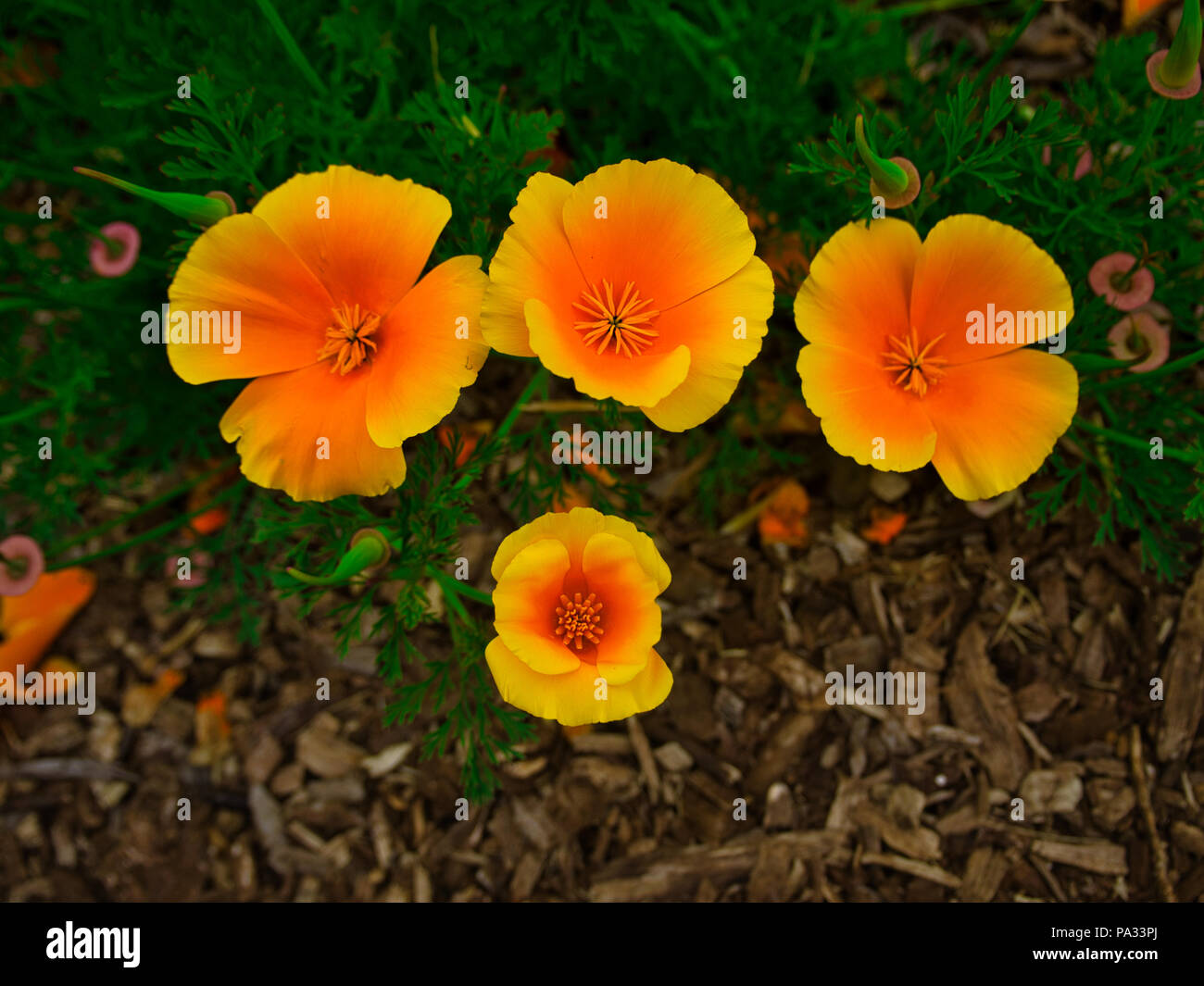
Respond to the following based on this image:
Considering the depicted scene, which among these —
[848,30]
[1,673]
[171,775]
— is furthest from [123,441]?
[848,30]

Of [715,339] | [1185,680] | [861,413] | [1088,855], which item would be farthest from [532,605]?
[1185,680]

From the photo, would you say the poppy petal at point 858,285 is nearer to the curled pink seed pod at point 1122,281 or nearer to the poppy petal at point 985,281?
the poppy petal at point 985,281

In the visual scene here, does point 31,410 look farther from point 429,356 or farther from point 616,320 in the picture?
point 616,320

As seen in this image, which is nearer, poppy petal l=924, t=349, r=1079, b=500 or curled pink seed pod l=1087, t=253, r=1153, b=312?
poppy petal l=924, t=349, r=1079, b=500

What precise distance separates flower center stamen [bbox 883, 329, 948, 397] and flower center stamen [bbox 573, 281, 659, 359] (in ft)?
1.56

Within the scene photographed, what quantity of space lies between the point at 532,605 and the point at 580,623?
0.13 meters

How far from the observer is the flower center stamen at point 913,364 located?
1.73 meters

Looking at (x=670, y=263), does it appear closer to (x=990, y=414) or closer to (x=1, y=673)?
(x=990, y=414)

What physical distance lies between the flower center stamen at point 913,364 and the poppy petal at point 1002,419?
0.13 feet

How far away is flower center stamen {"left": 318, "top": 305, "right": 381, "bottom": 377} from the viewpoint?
5.49 ft

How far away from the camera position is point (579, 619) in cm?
169

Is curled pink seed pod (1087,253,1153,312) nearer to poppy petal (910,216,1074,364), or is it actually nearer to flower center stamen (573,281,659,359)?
poppy petal (910,216,1074,364)

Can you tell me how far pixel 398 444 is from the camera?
60.3 inches

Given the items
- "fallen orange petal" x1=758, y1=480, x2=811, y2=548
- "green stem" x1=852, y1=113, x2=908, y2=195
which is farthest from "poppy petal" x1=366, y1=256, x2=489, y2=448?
"fallen orange petal" x1=758, y1=480, x2=811, y2=548
